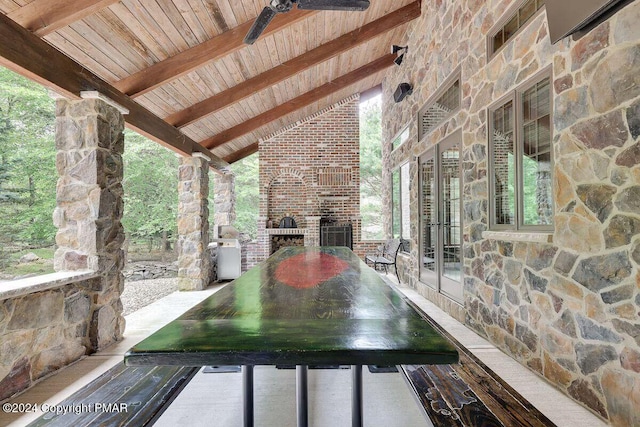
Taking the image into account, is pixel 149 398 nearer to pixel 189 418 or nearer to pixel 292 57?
pixel 189 418

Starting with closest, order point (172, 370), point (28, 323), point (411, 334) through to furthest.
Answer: point (411, 334)
point (172, 370)
point (28, 323)

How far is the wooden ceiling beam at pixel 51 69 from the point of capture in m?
2.02

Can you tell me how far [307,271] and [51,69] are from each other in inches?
95.8

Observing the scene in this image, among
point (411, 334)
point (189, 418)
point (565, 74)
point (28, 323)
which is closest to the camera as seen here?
point (411, 334)

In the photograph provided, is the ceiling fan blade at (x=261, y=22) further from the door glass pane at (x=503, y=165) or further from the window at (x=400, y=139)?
the window at (x=400, y=139)

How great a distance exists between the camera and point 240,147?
7805mm

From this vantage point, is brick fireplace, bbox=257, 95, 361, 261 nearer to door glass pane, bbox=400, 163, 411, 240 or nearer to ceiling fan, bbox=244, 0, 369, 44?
door glass pane, bbox=400, 163, 411, 240

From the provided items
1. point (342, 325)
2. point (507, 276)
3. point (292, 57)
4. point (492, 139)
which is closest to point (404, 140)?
point (292, 57)

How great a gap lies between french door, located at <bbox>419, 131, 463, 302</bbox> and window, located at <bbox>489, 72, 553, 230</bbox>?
2.13 feet

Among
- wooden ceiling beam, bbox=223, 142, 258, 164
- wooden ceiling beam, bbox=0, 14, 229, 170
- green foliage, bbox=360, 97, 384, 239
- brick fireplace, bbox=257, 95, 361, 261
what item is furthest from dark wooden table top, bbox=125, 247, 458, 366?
green foliage, bbox=360, 97, 384, 239

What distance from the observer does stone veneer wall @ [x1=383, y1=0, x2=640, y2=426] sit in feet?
5.24

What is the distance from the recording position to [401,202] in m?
6.43

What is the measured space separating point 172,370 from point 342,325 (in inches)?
37.9

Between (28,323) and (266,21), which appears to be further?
(266,21)
